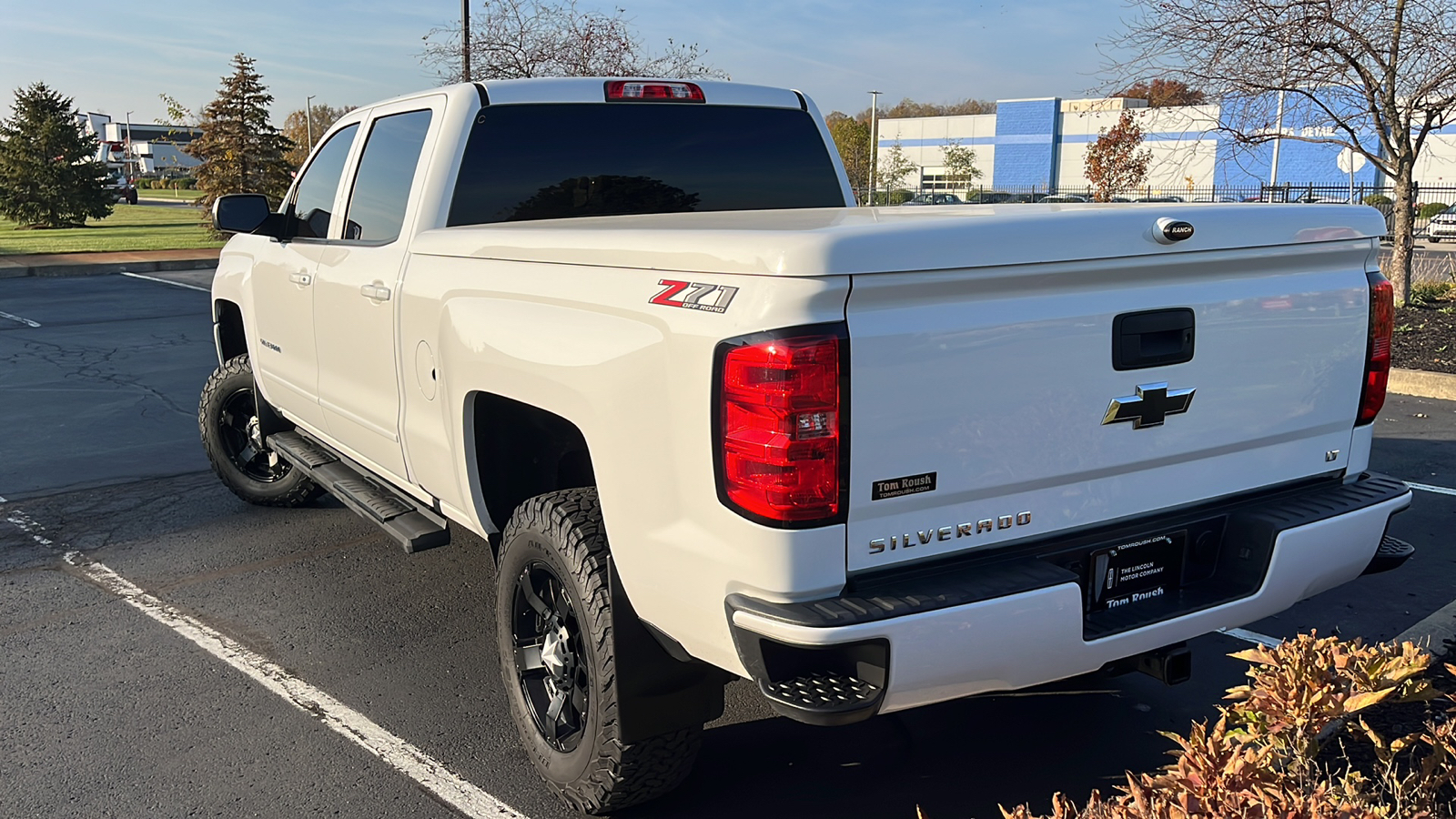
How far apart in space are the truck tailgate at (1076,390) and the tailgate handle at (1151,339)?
16 mm

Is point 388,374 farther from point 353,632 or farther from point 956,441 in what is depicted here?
point 956,441

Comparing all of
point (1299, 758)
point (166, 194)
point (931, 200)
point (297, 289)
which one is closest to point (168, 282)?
point (297, 289)

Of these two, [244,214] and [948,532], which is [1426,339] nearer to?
[948,532]

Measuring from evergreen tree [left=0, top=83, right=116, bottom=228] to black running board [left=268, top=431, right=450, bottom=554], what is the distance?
1328 inches

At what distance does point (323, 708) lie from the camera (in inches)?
156

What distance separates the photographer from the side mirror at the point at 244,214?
507 centimetres

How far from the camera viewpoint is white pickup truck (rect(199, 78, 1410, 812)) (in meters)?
2.45

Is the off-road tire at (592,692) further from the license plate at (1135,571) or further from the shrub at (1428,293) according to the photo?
the shrub at (1428,293)

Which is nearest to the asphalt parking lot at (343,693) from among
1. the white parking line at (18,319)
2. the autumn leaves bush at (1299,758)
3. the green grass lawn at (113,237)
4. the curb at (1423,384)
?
the autumn leaves bush at (1299,758)

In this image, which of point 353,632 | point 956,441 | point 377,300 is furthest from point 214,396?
point 956,441

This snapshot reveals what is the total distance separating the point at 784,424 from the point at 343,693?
244cm

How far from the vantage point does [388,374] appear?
13.4ft

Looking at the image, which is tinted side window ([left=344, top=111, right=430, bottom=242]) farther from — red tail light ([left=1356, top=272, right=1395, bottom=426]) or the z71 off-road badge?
red tail light ([left=1356, top=272, right=1395, bottom=426])

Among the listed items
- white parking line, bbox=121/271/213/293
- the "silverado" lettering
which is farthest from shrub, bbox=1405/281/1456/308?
white parking line, bbox=121/271/213/293
